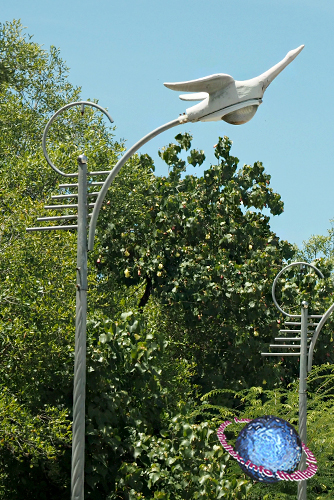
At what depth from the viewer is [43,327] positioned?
13.0m

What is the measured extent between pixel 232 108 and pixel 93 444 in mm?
8239

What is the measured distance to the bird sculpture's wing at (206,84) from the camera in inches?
290

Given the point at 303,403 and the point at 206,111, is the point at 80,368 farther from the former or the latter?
the point at 303,403

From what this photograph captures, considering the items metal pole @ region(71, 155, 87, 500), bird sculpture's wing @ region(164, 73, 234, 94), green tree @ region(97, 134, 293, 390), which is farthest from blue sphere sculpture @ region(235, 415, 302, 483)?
green tree @ region(97, 134, 293, 390)

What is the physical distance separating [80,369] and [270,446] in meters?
2.87

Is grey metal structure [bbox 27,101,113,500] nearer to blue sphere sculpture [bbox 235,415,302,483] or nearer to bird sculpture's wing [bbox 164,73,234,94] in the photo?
bird sculpture's wing [bbox 164,73,234,94]

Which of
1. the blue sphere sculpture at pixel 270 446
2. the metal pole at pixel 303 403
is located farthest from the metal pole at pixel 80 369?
the metal pole at pixel 303 403

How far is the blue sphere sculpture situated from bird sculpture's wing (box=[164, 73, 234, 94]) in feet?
13.5

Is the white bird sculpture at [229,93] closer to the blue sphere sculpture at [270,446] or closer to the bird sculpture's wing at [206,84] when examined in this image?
the bird sculpture's wing at [206,84]

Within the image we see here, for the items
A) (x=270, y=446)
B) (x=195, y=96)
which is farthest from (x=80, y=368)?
(x=195, y=96)

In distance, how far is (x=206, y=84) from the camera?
24.3 feet

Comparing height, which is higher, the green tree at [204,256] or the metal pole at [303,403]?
the green tree at [204,256]

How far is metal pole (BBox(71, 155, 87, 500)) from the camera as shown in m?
7.16

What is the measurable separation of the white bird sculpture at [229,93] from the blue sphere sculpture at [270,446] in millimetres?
3816
